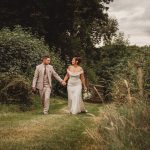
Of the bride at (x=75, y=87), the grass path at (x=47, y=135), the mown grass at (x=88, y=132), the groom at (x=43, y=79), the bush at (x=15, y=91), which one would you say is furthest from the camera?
the bush at (x=15, y=91)

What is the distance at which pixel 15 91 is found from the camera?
21.5 meters

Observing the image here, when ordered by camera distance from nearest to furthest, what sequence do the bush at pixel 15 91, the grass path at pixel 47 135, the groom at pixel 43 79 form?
the grass path at pixel 47 135 → the groom at pixel 43 79 → the bush at pixel 15 91

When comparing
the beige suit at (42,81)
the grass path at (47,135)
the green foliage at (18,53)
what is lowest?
the grass path at (47,135)

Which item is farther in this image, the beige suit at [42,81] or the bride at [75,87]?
the bride at [75,87]

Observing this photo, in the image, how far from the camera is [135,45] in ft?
121

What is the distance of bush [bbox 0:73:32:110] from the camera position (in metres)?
21.1

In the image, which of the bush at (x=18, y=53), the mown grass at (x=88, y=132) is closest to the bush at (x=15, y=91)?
the mown grass at (x=88, y=132)

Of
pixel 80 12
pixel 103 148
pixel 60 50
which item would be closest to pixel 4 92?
pixel 103 148

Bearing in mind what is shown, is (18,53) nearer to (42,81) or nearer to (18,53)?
(18,53)

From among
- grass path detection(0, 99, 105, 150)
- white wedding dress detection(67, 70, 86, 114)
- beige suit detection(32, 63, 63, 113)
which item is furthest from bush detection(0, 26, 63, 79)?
grass path detection(0, 99, 105, 150)

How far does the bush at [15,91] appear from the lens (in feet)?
69.2

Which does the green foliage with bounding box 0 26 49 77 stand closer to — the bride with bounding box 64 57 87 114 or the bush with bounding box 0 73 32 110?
the bush with bounding box 0 73 32 110

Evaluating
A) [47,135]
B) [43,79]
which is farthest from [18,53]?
[47,135]

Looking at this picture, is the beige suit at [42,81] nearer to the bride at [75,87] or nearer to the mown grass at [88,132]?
the bride at [75,87]
